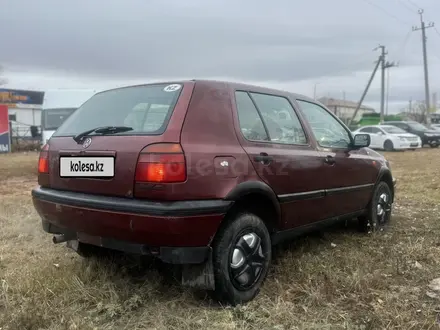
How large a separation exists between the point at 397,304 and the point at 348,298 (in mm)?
321

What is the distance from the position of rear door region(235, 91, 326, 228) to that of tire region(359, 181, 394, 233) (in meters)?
1.17

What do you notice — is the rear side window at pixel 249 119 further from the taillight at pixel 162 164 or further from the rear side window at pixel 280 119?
the taillight at pixel 162 164

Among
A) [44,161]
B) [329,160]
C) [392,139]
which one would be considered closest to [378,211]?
[329,160]

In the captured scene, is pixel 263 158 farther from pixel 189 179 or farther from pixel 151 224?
pixel 151 224

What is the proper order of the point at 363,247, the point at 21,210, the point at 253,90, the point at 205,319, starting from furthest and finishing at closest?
the point at 21,210 → the point at 363,247 → the point at 253,90 → the point at 205,319

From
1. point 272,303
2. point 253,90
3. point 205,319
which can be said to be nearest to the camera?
point 205,319

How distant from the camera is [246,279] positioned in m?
3.14

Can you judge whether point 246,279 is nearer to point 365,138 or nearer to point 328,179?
point 328,179

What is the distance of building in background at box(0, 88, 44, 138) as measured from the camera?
97.2 ft

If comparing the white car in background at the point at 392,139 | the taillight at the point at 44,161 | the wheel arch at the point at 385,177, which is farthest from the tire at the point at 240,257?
the white car in background at the point at 392,139

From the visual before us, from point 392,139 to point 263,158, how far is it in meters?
19.1

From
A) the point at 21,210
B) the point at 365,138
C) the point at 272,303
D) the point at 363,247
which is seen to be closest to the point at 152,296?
the point at 272,303

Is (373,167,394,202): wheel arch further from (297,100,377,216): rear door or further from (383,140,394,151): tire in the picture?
(383,140,394,151): tire

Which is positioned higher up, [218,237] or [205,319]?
[218,237]
